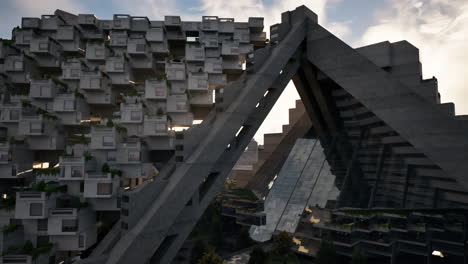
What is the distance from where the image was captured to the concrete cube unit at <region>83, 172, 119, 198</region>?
2238cm

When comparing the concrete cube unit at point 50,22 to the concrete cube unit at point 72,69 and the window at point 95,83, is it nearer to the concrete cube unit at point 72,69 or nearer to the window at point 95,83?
the concrete cube unit at point 72,69

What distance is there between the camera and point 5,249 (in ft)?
62.9

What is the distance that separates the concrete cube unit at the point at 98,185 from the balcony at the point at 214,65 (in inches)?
717

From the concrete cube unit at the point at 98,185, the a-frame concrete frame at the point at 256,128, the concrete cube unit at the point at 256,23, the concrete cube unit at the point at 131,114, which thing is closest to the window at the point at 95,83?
the concrete cube unit at the point at 131,114

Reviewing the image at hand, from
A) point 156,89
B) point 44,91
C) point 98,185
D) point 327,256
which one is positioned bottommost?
point 327,256

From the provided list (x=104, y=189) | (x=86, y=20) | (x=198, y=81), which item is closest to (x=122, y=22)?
(x=86, y=20)

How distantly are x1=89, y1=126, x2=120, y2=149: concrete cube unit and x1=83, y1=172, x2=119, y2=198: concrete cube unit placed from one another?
3.20 m

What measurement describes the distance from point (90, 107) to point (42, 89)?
4991mm

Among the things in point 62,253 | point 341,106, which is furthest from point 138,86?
point 341,106

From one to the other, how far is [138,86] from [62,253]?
19785 mm

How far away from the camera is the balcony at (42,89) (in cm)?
2844

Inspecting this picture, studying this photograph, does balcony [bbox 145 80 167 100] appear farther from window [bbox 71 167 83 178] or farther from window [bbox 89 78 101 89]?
window [bbox 71 167 83 178]

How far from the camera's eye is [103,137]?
24.9 meters

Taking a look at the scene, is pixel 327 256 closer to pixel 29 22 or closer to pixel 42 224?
pixel 42 224
